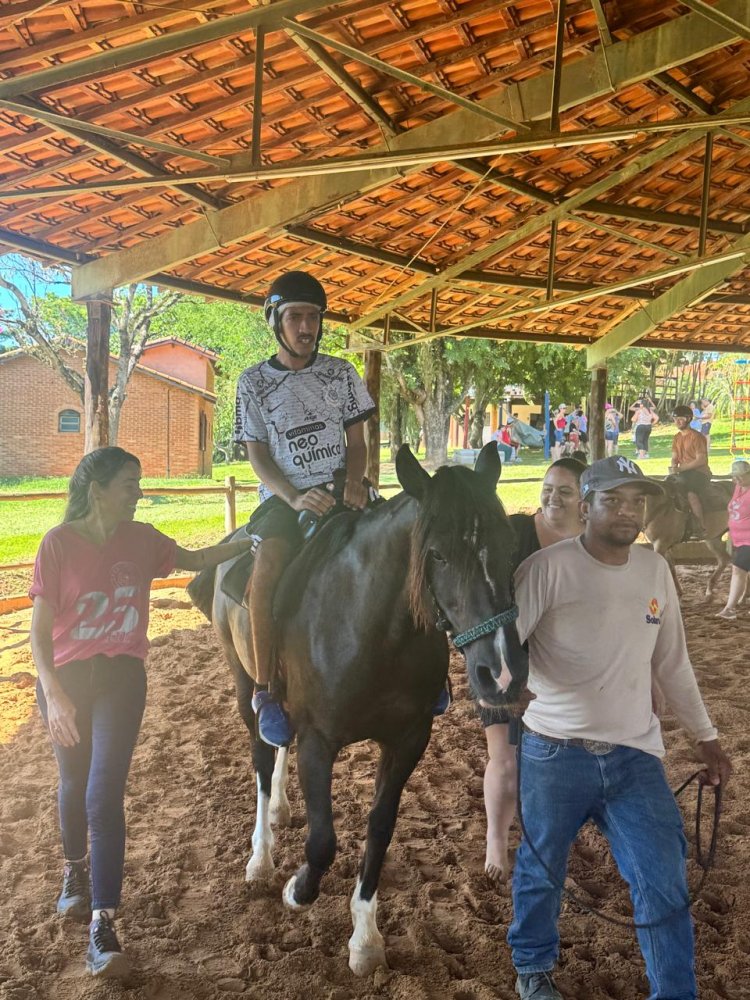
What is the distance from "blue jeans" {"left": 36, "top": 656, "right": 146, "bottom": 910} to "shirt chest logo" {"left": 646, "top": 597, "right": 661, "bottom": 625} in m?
1.93

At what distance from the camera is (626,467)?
2.59 metres

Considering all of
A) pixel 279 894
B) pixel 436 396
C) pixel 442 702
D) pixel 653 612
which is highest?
pixel 436 396

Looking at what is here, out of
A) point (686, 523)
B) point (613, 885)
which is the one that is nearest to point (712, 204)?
point (686, 523)

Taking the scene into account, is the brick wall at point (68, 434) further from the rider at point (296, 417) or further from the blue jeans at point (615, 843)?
the blue jeans at point (615, 843)

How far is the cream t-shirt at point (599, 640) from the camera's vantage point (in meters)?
2.49

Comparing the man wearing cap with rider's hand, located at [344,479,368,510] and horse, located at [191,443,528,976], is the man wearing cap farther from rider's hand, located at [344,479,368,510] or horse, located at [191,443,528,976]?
rider's hand, located at [344,479,368,510]

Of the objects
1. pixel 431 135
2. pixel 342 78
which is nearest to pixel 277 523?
pixel 342 78

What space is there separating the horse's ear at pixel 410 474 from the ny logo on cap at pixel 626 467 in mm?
632

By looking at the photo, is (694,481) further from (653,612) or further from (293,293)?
(653,612)

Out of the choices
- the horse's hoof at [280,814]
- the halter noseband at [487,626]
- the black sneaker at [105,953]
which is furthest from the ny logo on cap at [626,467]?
the horse's hoof at [280,814]

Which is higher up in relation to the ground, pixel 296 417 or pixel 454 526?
pixel 296 417

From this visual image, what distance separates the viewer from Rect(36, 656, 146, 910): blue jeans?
2971 millimetres

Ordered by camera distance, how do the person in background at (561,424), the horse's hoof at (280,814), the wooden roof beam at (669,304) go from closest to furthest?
the horse's hoof at (280,814)
the wooden roof beam at (669,304)
the person in background at (561,424)

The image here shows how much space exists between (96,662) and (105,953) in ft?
3.45
